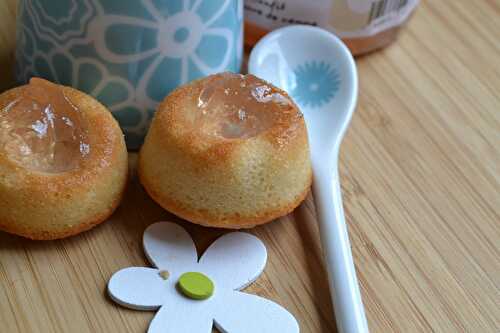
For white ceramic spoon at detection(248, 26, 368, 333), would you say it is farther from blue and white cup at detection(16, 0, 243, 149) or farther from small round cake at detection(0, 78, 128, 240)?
small round cake at detection(0, 78, 128, 240)

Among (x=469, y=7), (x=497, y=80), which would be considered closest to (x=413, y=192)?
(x=497, y=80)

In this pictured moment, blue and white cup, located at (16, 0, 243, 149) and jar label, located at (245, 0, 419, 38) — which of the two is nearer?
blue and white cup, located at (16, 0, 243, 149)

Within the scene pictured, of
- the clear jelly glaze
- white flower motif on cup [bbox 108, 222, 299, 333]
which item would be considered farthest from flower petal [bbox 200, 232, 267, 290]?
the clear jelly glaze

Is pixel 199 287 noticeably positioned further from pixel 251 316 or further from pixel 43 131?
pixel 43 131

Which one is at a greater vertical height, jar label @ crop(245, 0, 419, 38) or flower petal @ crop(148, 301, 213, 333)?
jar label @ crop(245, 0, 419, 38)

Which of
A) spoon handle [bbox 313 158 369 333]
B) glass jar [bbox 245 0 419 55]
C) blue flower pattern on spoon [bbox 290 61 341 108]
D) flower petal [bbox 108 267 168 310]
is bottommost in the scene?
flower petal [bbox 108 267 168 310]

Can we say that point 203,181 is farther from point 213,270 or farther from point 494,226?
point 494,226
